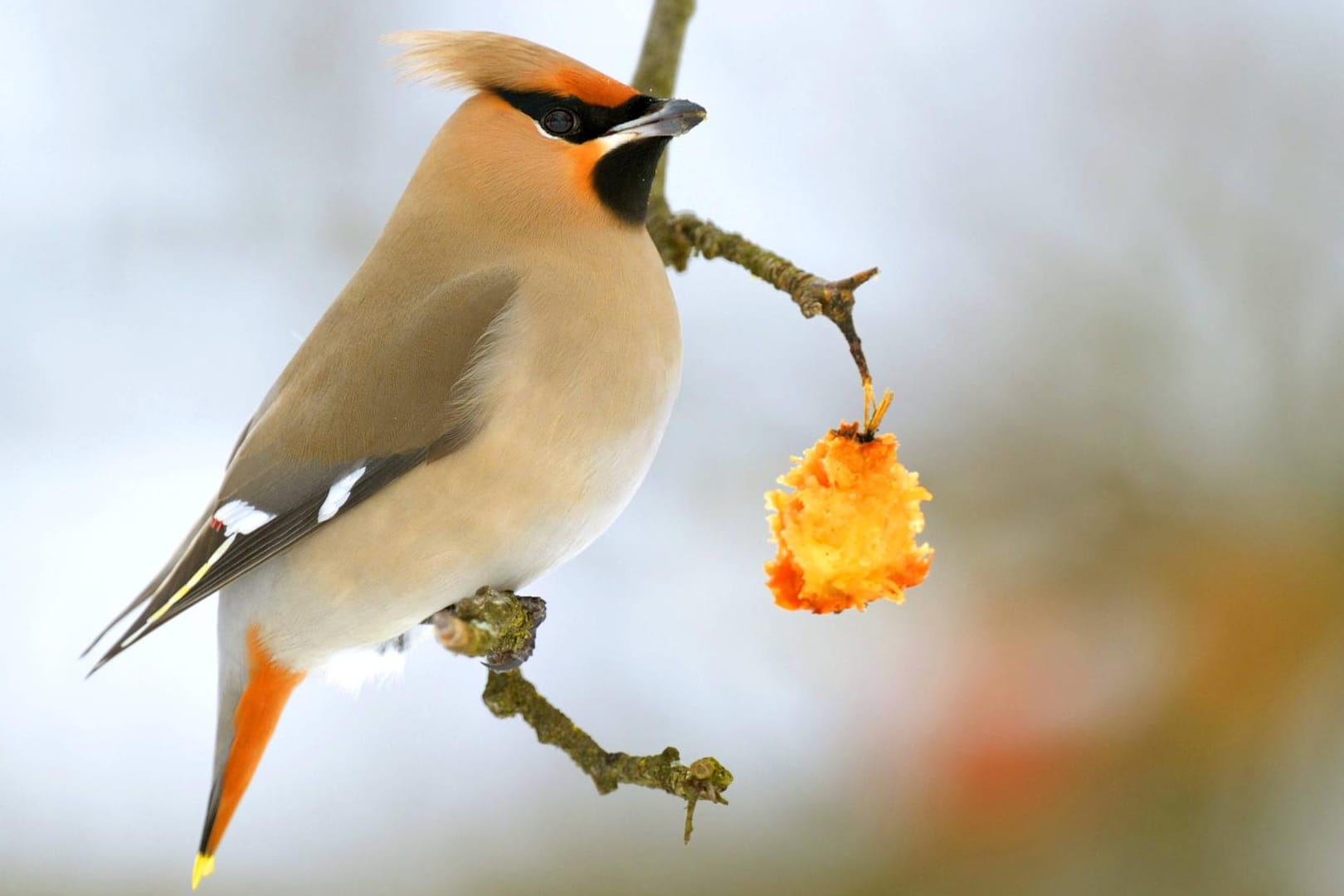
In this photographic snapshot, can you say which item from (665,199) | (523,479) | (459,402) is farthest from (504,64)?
(523,479)

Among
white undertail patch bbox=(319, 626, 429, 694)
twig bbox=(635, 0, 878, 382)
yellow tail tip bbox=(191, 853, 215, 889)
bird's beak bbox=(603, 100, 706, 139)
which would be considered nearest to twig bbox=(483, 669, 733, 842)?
white undertail patch bbox=(319, 626, 429, 694)

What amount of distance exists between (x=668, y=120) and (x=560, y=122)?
339mm

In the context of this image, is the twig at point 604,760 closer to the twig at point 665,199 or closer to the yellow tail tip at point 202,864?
the yellow tail tip at point 202,864

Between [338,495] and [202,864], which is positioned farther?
[202,864]

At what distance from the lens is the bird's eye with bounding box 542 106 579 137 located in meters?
3.10

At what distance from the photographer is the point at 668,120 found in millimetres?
2861

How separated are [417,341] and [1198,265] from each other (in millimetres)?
2654

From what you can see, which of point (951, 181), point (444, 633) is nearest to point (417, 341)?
point (444, 633)

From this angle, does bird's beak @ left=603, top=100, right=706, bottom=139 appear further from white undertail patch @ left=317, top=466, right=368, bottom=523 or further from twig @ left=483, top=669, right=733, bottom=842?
twig @ left=483, top=669, right=733, bottom=842

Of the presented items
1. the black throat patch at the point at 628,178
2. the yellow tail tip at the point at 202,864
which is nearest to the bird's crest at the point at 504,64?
the black throat patch at the point at 628,178

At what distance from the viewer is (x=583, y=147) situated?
3.11m

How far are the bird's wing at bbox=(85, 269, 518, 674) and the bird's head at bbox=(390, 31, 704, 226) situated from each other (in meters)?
0.21

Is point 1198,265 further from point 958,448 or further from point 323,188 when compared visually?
point 323,188

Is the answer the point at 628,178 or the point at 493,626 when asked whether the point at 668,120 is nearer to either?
the point at 628,178
